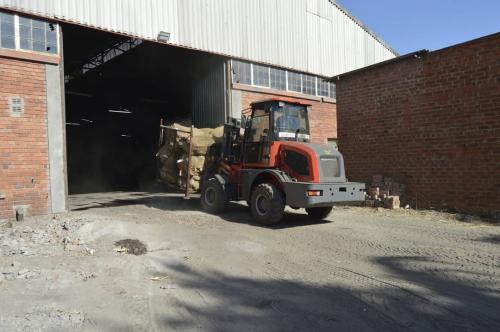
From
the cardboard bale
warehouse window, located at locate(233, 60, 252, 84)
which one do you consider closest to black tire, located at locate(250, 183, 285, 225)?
the cardboard bale

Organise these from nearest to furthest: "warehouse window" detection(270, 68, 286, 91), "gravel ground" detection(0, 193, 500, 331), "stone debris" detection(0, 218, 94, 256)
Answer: "gravel ground" detection(0, 193, 500, 331) → "stone debris" detection(0, 218, 94, 256) → "warehouse window" detection(270, 68, 286, 91)

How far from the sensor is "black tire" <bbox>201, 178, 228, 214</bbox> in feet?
33.8

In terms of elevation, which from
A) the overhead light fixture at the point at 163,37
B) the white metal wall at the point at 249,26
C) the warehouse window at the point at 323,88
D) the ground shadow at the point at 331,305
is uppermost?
the white metal wall at the point at 249,26

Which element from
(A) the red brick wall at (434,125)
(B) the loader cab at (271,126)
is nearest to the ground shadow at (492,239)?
(A) the red brick wall at (434,125)

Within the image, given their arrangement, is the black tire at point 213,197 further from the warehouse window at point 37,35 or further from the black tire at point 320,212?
the warehouse window at point 37,35

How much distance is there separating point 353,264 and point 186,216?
16.8ft

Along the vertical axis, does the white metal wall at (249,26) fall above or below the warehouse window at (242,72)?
above

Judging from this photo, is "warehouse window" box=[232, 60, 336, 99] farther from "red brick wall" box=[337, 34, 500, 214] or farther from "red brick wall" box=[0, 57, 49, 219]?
"red brick wall" box=[0, 57, 49, 219]

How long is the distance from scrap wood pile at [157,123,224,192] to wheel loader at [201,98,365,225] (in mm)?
544

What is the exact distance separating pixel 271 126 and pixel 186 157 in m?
2.93

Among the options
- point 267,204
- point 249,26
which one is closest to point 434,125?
point 267,204

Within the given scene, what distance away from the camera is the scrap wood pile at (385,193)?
10906 millimetres

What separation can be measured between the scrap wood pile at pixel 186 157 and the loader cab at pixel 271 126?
5.44 ft

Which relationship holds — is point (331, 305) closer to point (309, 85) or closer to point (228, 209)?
point (228, 209)
